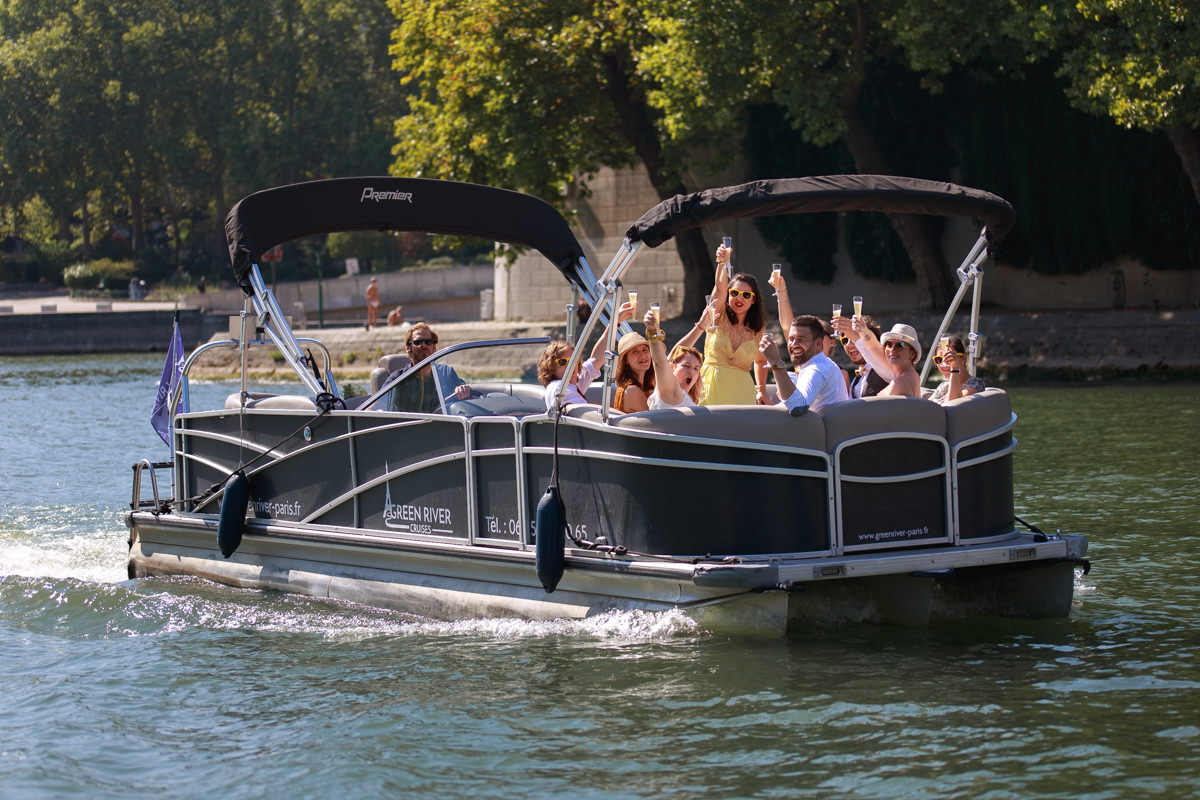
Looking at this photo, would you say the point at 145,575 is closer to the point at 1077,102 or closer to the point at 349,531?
the point at 349,531

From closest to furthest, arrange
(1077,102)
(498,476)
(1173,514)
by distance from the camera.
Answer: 1. (498,476)
2. (1173,514)
3. (1077,102)

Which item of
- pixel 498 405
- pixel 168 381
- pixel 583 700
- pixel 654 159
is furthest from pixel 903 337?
pixel 654 159

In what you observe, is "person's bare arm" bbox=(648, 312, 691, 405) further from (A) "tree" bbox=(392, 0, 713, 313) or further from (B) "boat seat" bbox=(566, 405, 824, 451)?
(A) "tree" bbox=(392, 0, 713, 313)

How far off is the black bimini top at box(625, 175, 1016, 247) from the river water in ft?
7.55

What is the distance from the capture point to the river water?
675 cm

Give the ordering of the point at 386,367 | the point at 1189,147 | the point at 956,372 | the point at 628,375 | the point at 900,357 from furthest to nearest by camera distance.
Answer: the point at 1189,147 → the point at 386,367 → the point at 956,372 → the point at 900,357 → the point at 628,375

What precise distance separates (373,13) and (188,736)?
3088 inches

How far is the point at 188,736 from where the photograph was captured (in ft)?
24.9

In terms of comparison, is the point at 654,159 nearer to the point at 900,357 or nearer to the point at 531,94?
the point at 531,94

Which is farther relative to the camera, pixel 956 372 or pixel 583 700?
pixel 956 372

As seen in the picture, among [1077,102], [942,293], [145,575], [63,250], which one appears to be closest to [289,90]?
[63,250]

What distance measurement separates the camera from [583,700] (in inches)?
312

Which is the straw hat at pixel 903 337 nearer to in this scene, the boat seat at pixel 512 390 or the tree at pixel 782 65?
the boat seat at pixel 512 390

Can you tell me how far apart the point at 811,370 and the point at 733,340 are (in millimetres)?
712
